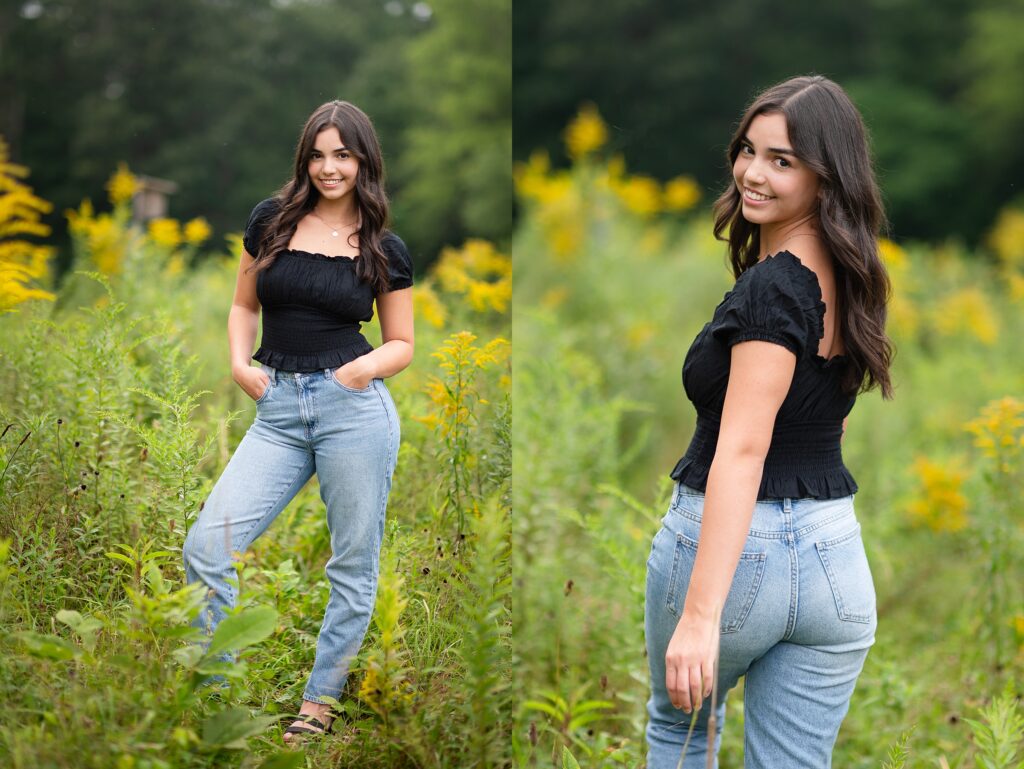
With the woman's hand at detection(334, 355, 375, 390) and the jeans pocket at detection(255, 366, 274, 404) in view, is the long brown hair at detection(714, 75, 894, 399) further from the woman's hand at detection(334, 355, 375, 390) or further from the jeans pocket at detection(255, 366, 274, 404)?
the jeans pocket at detection(255, 366, 274, 404)

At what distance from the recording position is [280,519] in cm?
238

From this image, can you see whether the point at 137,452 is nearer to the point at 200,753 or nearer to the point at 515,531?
the point at 200,753

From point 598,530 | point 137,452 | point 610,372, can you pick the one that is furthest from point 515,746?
point 610,372

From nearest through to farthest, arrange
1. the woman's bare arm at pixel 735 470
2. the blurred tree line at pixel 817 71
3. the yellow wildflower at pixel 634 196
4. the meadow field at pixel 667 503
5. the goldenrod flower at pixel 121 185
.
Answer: the woman's bare arm at pixel 735 470
the goldenrod flower at pixel 121 185
the meadow field at pixel 667 503
the yellow wildflower at pixel 634 196
the blurred tree line at pixel 817 71

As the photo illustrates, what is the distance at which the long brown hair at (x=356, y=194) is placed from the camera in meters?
2.04

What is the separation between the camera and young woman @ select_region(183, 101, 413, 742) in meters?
2.00

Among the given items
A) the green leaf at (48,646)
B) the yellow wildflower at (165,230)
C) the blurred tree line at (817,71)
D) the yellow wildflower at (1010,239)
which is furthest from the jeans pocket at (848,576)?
the blurred tree line at (817,71)

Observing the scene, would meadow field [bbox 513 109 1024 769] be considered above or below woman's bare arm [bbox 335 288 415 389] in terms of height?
below

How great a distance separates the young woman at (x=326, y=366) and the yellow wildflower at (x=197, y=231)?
36 cm

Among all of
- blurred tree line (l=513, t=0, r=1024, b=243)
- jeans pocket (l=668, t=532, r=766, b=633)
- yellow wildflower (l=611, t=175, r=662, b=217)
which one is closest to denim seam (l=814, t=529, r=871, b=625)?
jeans pocket (l=668, t=532, r=766, b=633)

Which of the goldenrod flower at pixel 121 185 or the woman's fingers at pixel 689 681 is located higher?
the goldenrod flower at pixel 121 185

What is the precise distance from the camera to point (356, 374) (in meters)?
2.01

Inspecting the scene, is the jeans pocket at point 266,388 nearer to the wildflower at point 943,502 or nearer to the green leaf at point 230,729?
the green leaf at point 230,729

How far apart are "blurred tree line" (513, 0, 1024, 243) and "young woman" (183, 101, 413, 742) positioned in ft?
40.2
